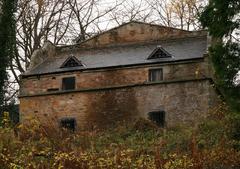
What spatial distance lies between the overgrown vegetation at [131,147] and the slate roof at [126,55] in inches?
182

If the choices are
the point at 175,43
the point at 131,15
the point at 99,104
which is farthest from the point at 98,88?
the point at 131,15

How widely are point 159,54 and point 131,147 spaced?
37.3 ft

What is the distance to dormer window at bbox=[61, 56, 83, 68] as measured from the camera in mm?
33859

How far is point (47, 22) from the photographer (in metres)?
41.3

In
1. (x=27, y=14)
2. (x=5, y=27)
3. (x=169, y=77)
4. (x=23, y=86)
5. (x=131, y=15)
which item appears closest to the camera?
(x=5, y=27)

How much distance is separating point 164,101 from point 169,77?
5.27 ft

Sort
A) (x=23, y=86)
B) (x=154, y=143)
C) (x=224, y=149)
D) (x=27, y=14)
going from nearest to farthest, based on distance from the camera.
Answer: (x=224, y=149)
(x=154, y=143)
(x=23, y=86)
(x=27, y=14)

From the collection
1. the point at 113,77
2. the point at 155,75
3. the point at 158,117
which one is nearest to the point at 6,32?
the point at 113,77

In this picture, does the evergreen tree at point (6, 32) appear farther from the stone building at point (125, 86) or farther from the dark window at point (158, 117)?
the dark window at point (158, 117)

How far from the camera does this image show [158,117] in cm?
3080

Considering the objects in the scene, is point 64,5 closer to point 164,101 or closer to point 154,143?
point 164,101

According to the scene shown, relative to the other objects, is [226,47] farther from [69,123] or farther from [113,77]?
→ [69,123]

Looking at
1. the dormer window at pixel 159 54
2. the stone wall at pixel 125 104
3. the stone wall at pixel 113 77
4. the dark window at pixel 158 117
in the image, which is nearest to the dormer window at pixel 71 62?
the stone wall at pixel 113 77

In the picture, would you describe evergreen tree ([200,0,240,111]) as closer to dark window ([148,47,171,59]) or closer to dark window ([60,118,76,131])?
dark window ([148,47,171,59])
